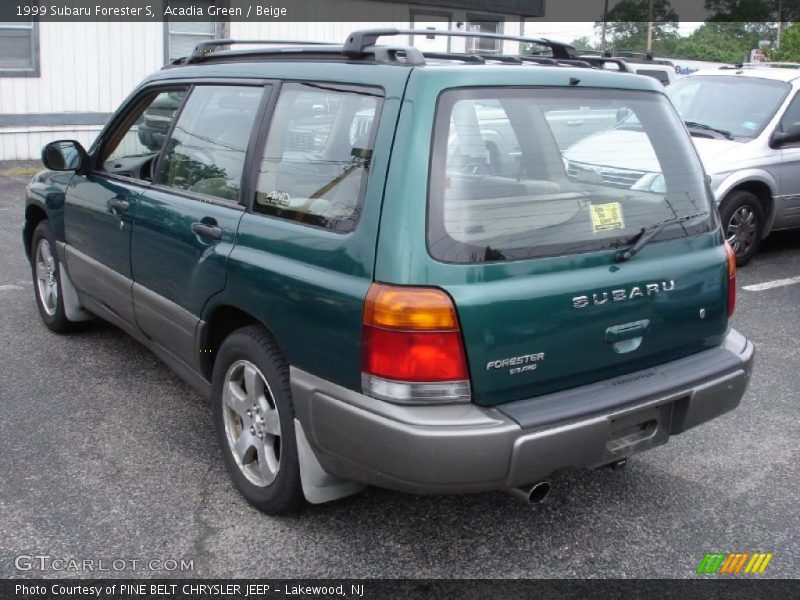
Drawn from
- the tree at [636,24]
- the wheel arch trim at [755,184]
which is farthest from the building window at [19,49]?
the tree at [636,24]

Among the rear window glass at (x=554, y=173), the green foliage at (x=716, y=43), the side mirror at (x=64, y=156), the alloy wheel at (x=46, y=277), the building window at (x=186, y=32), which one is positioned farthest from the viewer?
the green foliage at (x=716, y=43)

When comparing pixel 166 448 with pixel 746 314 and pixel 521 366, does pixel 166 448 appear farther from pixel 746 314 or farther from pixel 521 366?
pixel 746 314

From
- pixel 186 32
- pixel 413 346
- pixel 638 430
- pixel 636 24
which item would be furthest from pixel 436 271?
pixel 636 24

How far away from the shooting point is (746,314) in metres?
6.59

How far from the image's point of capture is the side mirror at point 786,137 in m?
8.06

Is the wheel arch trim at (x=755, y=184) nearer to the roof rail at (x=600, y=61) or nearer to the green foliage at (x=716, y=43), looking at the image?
the roof rail at (x=600, y=61)

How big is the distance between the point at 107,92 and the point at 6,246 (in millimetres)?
6731

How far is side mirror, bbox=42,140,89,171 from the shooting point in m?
4.84

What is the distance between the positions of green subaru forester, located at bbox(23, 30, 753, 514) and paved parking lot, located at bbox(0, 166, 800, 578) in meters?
0.23

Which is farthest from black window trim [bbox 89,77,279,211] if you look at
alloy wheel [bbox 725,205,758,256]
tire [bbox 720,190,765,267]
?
alloy wheel [bbox 725,205,758,256]

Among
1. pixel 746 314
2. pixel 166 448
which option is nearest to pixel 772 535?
pixel 166 448

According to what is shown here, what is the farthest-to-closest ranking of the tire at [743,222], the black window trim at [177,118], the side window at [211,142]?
the tire at [743,222] < the side window at [211,142] < the black window trim at [177,118]

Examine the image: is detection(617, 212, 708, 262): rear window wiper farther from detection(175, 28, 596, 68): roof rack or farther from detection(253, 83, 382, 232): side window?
detection(253, 83, 382, 232): side window

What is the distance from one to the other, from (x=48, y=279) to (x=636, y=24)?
49.3m
